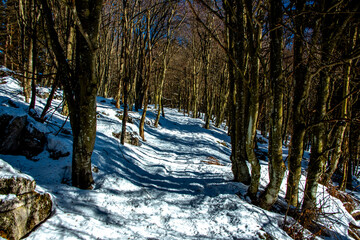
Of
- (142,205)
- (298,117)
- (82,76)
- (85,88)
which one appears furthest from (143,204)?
(298,117)

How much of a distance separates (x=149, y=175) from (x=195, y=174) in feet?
4.56

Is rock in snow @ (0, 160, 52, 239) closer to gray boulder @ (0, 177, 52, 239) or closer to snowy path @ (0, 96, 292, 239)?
gray boulder @ (0, 177, 52, 239)

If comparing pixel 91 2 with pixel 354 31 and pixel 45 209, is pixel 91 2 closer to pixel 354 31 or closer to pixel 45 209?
pixel 45 209

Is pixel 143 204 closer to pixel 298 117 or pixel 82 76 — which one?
pixel 82 76

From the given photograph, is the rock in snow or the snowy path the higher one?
the rock in snow

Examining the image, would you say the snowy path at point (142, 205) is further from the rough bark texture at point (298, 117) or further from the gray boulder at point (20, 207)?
the rough bark texture at point (298, 117)

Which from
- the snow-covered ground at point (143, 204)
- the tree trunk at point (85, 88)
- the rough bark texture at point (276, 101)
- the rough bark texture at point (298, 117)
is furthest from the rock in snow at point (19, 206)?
the rough bark texture at point (298, 117)

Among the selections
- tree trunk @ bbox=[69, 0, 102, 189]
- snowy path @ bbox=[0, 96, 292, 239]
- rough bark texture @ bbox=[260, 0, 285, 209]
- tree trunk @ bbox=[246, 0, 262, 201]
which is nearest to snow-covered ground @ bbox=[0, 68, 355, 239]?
snowy path @ bbox=[0, 96, 292, 239]

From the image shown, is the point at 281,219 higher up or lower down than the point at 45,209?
lower down

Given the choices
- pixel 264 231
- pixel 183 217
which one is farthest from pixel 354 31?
pixel 183 217

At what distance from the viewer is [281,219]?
326 cm

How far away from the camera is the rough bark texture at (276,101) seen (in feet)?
10.4

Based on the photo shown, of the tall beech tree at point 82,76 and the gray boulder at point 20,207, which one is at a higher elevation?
the tall beech tree at point 82,76

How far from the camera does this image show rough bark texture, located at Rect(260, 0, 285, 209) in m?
3.16
